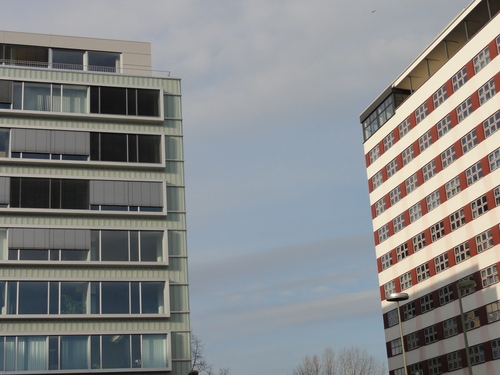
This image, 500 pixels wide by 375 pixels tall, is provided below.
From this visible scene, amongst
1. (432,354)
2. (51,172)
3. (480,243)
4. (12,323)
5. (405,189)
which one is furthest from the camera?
(405,189)

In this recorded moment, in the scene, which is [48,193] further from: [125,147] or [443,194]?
[443,194]

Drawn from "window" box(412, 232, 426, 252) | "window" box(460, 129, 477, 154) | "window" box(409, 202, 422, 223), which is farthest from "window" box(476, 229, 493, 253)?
"window" box(409, 202, 422, 223)

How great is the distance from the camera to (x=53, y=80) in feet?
181

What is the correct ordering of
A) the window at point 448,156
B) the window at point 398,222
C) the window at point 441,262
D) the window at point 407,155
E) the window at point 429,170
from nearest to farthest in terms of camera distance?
the window at point 448,156 < the window at point 441,262 < the window at point 429,170 < the window at point 407,155 < the window at point 398,222

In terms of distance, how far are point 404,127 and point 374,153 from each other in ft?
21.6

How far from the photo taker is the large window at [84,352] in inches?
1925

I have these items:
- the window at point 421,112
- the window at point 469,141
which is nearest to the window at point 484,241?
the window at point 469,141

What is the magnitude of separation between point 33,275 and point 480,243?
34033 millimetres

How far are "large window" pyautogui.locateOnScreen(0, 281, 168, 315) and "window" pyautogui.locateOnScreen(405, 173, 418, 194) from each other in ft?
102

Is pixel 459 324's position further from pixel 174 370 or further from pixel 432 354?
pixel 174 370

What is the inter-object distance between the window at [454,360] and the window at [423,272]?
7.12 meters

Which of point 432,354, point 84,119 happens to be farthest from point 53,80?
point 432,354

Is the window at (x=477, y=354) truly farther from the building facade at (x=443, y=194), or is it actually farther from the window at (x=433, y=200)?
the window at (x=433, y=200)

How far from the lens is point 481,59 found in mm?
65125
